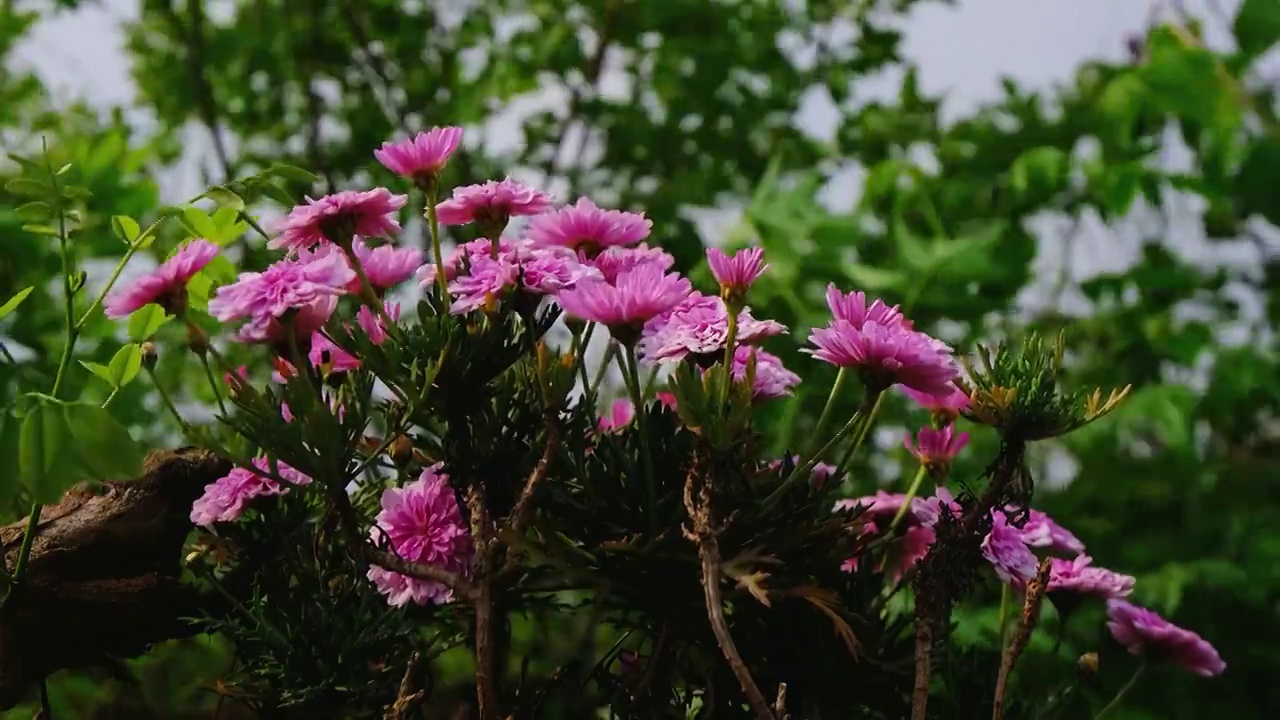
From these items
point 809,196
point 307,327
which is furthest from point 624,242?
point 809,196

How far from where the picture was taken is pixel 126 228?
0.84 metres

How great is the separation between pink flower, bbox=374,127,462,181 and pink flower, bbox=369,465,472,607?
211mm

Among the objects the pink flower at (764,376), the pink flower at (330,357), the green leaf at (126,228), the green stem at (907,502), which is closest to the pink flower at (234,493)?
the pink flower at (330,357)

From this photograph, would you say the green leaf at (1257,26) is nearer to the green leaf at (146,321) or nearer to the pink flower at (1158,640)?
the pink flower at (1158,640)

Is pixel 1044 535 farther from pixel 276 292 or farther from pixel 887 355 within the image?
pixel 276 292

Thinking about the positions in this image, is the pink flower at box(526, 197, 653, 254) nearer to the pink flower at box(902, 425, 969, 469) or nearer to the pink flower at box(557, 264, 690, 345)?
the pink flower at box(557, 264, 690, 345)

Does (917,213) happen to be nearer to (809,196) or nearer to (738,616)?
(809,196)

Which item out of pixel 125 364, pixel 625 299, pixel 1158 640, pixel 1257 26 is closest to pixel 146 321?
pixel 125 364

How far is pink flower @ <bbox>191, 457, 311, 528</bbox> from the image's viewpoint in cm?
78

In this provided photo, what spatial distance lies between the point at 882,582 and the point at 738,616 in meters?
0.14

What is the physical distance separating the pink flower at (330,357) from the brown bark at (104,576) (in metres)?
0.17

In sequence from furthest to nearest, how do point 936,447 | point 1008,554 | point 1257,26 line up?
point 1257,26
point 936,447
point 1008,554

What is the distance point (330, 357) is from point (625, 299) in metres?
0.27

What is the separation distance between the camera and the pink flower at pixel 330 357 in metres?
0.79
